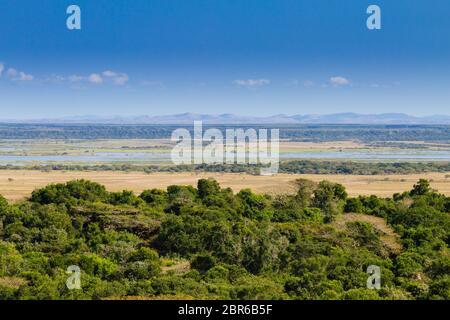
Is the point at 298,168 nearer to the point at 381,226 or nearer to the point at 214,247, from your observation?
the point at 381,226

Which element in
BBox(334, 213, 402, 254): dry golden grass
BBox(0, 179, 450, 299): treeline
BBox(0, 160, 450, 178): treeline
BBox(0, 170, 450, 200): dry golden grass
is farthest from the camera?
BBox(0, 160, 450, 178): treeline

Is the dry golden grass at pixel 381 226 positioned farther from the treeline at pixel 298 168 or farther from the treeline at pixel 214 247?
the treeline at pixel 298 168

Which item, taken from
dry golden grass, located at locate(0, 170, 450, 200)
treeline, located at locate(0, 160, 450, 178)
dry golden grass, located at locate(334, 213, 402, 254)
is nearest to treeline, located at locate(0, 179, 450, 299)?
dry golden grass, located at locate(334, 213, 402, 254)

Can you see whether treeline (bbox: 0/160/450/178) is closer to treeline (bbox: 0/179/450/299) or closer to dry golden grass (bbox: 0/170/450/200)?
dry golden grass (bbox: 0/170/450/200)

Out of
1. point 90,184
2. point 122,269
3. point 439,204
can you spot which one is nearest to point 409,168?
point 439,204

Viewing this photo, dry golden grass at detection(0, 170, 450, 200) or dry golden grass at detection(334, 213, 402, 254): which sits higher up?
dry golden grass at detection(334, 213, 402, 254)

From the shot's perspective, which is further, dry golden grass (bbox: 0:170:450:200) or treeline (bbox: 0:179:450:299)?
dry golden grass (bbox: 0:170:450:200)

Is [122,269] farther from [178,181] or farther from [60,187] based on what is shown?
[178,181]
